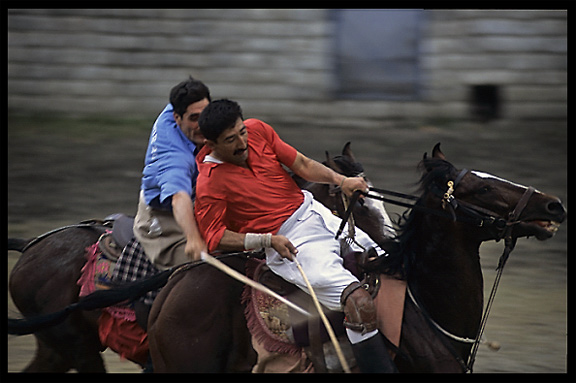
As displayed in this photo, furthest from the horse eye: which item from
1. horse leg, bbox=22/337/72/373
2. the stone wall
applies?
the stone wall

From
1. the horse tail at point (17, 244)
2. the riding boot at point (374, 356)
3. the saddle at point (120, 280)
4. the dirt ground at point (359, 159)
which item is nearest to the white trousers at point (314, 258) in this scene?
the riding boot at point (374, 356)

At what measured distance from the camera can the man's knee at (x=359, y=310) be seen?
12.4ft

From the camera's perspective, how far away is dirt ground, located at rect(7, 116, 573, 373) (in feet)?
28.2

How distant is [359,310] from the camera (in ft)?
12.4

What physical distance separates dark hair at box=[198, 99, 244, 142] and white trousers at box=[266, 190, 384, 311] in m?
0.59

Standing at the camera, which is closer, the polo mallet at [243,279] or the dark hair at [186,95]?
the polo mallet at [243,279]

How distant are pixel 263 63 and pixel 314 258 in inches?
336

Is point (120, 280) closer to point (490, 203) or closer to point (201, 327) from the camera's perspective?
point (201, 327)

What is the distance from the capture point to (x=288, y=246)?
3.80 m

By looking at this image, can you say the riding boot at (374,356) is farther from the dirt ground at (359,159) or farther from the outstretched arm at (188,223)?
the dirt ground at (359,159)

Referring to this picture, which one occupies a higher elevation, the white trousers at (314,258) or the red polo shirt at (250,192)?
the red polo shirt at (250,192)

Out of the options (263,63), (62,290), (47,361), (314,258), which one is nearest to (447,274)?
(314,258)
